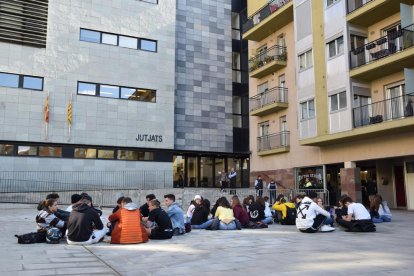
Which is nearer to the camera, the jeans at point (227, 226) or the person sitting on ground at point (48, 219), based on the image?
the person sitting on ground at point (48, 219)

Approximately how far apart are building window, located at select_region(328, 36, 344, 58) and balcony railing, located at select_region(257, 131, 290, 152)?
6.34 metres

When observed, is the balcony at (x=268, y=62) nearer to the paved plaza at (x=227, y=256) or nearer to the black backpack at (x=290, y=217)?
the black backpack at (x=290, y=217)

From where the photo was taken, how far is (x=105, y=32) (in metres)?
32.0

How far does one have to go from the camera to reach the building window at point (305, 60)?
87.8ft

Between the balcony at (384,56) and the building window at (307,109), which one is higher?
the balcony at (384,56)

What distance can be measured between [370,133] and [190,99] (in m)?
17.6

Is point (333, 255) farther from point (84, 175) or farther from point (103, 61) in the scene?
point (103, 61)

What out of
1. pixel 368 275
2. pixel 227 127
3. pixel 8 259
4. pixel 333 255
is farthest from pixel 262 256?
pixel 227 127

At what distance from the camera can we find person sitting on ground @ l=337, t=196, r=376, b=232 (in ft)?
43.9

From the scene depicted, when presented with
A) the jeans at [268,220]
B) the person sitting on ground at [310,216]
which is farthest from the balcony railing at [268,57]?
the person sitting on ground at [310,216]

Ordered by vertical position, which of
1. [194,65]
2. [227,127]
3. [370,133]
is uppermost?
[194,65]

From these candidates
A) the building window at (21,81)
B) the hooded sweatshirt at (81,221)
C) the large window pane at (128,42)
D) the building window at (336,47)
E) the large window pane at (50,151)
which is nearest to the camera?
the hooded sweatshirt at (81,221)

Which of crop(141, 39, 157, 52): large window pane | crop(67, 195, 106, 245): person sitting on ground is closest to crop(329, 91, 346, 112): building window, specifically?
crop(141, 39, 157, 52): large window pane

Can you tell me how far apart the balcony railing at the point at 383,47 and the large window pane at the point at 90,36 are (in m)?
18.2
